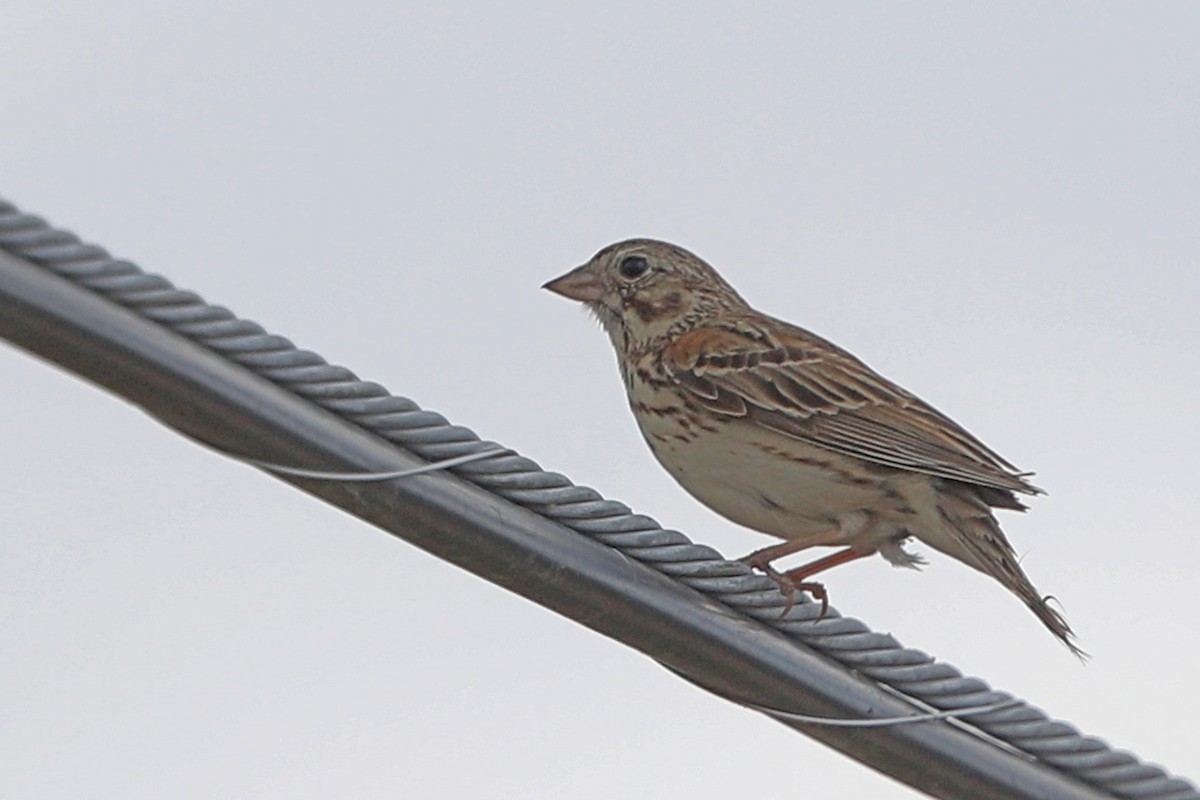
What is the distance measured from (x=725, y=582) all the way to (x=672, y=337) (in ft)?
10.6

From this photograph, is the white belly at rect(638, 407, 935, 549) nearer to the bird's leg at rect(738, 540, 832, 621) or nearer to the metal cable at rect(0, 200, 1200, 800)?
the bird's leg at rect(738, 540, 832, 621)

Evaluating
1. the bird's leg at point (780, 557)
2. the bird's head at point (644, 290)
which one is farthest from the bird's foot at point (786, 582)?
the bird's head at point (644, 290)

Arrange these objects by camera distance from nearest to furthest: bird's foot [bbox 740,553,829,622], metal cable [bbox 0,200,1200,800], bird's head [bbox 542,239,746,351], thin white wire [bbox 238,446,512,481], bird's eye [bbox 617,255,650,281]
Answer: metal cable [bbox 0,200,1200,800] → thin white wire [bbox 238,446,512,481] → bird's foot [bbox 740,553,829,622] → bird's head [bbox 542,239,746,351] → bird's eye [bbox 617,255,650,281]

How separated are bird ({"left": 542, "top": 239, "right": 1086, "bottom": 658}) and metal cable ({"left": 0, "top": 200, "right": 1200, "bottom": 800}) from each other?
4.93 feet

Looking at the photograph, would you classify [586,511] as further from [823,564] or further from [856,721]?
[823,564]

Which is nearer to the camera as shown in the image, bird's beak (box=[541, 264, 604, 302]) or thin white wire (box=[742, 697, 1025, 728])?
thin white wire (box=[742, 697, 1025, 728])

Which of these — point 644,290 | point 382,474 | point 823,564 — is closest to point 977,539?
point 823,564

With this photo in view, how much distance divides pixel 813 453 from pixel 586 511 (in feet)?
8.95

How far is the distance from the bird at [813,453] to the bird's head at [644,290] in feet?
0.44

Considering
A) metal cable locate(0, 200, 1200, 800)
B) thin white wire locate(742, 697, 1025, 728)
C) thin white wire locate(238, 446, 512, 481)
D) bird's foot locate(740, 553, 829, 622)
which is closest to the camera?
metal cable locate(0, 200, 1200, 800)

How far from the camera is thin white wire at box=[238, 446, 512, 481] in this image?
417 centimetres

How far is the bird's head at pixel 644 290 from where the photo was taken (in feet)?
26.6

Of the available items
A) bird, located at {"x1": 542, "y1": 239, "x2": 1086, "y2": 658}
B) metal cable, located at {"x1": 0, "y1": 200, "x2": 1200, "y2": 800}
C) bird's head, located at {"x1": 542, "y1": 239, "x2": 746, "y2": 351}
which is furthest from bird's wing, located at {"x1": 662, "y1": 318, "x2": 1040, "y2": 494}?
metal cable, located at {"x1": 0, "y1": 200, "x2": 1200, "y2": 800}

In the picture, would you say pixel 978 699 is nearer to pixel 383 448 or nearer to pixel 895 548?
pixel 383 448
